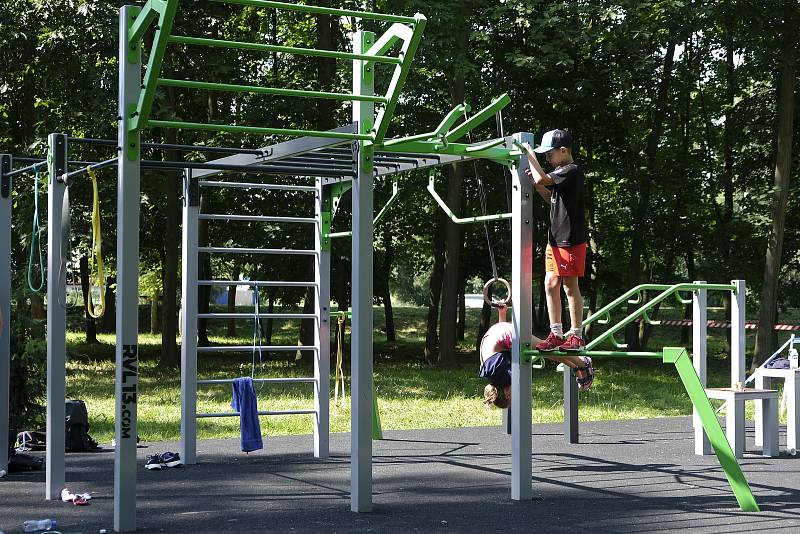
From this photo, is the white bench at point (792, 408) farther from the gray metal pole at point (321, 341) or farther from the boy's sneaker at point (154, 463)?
the boy's sneaker at point (154, 463)

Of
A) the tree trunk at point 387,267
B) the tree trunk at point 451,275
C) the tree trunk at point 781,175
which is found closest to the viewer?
the tree trunk at point 781,175

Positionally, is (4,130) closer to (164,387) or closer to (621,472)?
(164,387)

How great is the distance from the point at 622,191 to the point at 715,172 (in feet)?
7.56

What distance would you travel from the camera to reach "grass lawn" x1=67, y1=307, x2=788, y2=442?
1157 cm

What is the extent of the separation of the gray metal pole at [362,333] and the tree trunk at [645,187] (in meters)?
14.4

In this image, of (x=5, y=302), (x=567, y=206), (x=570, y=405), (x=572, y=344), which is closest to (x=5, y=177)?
(x=5, y=302)

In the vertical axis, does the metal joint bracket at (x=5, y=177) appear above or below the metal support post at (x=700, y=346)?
above

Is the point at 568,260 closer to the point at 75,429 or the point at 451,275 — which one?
the point at 75,429

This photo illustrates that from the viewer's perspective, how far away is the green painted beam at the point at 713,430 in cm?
599

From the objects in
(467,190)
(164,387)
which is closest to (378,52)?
(164,387)

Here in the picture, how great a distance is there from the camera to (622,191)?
22.0 metres

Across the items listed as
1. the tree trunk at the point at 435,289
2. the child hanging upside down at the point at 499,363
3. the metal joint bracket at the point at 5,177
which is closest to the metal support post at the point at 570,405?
the child hanging upside down at the point at 499,363

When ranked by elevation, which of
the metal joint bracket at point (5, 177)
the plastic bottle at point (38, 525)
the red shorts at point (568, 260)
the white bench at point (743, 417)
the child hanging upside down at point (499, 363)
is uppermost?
the metal joint bracket at point (5, 177)

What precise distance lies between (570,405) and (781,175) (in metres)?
8.63
